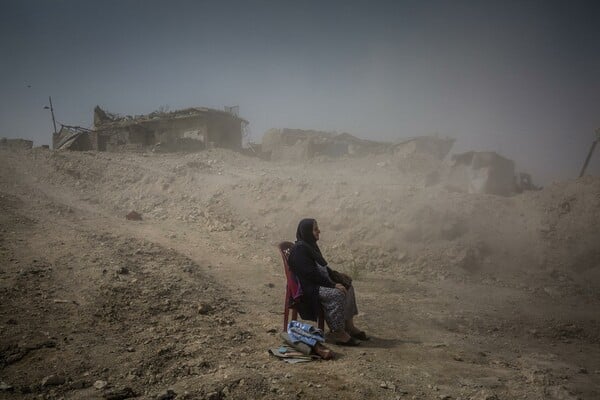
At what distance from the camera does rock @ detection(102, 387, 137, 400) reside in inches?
106

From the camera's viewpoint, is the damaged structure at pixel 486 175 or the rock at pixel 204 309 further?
the damaged structure at pixel 486 175

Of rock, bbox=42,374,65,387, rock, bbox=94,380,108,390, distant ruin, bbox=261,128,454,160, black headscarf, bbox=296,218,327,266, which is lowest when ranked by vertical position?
rock, bbox=94,380,108,390

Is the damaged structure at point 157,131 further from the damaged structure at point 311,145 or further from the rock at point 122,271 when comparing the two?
the rock at point 122,271

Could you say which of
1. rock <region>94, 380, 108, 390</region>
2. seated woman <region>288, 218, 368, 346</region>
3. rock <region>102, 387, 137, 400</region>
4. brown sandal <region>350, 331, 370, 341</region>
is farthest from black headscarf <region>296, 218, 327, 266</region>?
rock <region>94, 380, 108, 390</region>

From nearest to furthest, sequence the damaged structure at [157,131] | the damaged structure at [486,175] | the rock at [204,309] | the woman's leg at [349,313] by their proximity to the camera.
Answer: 1. the woman's leg at [349,313]
2. the rock at [204,309]
3. the damaged structure at [486,175]
4. the damaged structure at [157,131]

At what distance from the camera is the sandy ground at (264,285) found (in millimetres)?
A: 3094

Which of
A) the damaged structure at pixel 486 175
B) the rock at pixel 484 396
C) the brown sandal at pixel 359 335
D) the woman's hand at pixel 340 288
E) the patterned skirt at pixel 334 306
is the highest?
the damaged structure at pixel 486 175

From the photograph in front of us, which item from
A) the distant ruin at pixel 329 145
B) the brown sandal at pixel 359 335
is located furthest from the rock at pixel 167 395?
the distant ruin at pixel 329 145

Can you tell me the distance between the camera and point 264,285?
6.69 metres

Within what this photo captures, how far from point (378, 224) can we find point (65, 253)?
7479 mm

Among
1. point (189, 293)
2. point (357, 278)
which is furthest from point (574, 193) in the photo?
point (189, 293)

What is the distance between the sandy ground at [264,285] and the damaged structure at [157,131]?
954cm

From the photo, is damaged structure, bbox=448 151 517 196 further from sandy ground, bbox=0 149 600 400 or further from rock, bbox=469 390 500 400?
rock, bbox=469 390 500 400

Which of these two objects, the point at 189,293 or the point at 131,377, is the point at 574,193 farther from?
the point at 131,377
